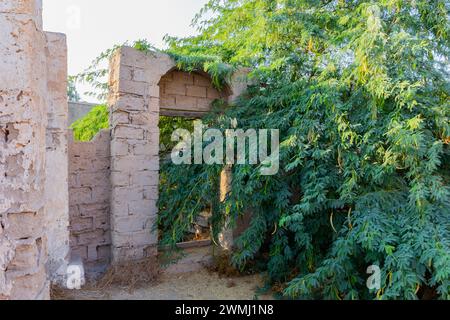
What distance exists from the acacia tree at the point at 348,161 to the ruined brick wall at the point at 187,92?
1.45 ft

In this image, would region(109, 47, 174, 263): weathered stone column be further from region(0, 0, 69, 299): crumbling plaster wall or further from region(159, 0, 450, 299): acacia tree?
region(0, 0, 69, 299): crumbling plaster wall

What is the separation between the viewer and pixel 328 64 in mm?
3748

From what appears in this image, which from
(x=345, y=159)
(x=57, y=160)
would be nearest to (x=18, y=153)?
(x=57, y=160)

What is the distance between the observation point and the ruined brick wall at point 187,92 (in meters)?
4.55

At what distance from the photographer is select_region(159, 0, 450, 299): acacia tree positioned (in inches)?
105

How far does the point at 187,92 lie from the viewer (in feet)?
15.4

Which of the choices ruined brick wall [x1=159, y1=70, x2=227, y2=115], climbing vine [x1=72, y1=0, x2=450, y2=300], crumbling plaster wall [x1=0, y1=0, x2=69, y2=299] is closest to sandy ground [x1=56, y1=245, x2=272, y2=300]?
climbing vine [x1=72, y1=0, x2=450, y2=300]

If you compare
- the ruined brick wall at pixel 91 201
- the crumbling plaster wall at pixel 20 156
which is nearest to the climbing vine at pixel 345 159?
the ruined brick wall at pixel 91 201

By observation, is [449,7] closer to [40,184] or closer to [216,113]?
[216,113]

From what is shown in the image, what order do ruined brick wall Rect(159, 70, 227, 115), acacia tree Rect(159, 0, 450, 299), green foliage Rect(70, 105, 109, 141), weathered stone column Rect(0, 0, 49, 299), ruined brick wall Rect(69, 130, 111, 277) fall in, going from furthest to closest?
1. green foliage Rect(70, 105, 109, 141)
2. ruined brick wall Rect(159, 70, 227, 115)
3. ruined brick wall Rect(69, 130, 111, 277)
4. acacia tree Rect(159, 0, 450, 299)
5. weathered stone column Rect(0, 0, 49, 299)

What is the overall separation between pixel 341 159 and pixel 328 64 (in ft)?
4.05

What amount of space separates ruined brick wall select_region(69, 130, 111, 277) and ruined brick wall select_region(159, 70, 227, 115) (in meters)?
1.03

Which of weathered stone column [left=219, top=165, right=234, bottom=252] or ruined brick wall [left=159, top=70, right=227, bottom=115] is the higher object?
ruined brick wall [left=159, top=70, right=227, bottom=115]
